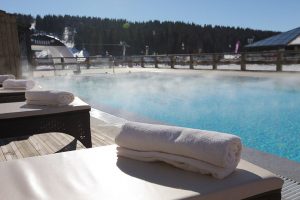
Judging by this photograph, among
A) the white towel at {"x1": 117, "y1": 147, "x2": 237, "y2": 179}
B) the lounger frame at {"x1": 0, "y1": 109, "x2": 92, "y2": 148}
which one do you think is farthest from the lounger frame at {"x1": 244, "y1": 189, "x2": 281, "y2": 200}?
the lounger frame at {"x1": 0, "y1": 109, "x2": 92, "y2": 148}

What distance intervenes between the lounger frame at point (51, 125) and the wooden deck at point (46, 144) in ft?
0.99

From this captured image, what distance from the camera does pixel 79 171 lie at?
1404 mm

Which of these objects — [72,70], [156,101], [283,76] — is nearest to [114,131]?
[156,101]

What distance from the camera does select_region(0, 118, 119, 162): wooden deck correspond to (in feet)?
9.42

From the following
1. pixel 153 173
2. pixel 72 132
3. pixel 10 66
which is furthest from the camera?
pixel 10 66

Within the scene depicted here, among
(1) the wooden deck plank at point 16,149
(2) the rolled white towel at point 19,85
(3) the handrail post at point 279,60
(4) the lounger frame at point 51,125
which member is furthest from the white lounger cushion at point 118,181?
(3) the handrail post at point 279,60

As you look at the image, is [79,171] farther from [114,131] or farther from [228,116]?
[228,116]

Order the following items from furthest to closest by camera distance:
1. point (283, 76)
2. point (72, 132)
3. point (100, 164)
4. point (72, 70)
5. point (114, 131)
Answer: point (72, 70), point (283, 76), point (114, 131), point (72, 132), point (100, 164)

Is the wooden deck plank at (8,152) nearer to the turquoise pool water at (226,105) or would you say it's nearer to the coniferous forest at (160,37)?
the turquoise pool water at (226,105)

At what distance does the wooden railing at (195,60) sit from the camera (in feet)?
34.6

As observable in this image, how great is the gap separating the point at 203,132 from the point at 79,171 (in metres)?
0.55

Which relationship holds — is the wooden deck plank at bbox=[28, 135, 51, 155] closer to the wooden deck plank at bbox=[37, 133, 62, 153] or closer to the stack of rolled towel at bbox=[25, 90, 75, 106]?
the wooden deck plank at bbox=[37, 133, 62, 153]

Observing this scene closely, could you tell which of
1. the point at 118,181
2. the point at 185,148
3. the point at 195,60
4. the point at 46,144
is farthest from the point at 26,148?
the point at 195,60

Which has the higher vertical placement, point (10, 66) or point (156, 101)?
point (10, 66)
